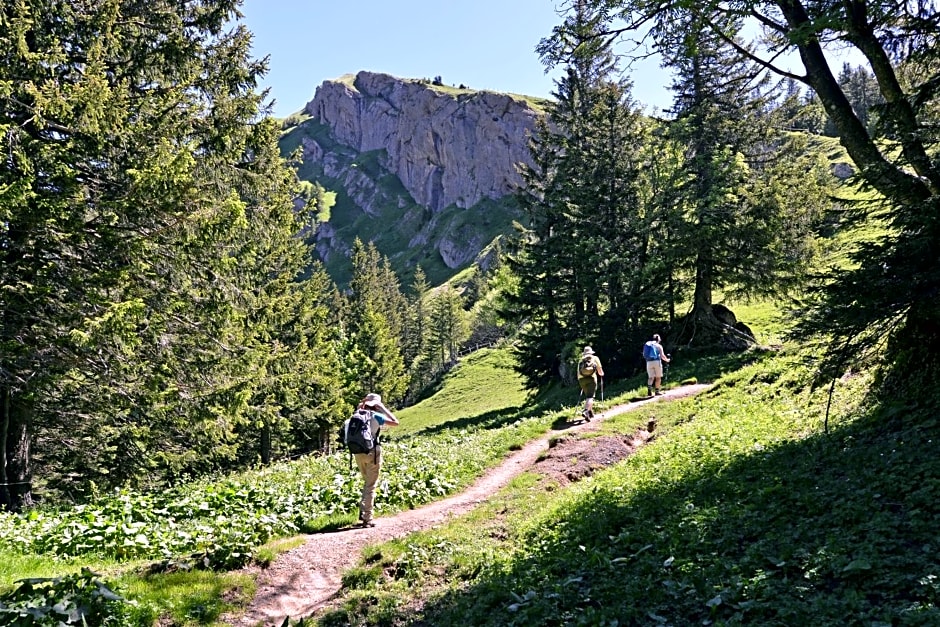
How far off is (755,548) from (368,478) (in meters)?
6.62

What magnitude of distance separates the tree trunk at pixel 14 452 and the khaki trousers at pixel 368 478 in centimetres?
747

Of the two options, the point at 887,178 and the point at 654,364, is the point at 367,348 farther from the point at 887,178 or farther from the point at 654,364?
the point at 887,178

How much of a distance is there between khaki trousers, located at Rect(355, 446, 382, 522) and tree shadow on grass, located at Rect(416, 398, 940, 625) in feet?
11.0

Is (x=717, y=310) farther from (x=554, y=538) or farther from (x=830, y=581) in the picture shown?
(x=830, y=581)

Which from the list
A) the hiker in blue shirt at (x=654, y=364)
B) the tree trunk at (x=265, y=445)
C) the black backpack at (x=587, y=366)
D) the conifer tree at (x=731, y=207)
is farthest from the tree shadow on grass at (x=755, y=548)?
the tree trunk at (x=265, y=445)

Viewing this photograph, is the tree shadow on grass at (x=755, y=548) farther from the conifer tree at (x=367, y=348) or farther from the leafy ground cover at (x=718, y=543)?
the conifer tree at (x=367, y=348)

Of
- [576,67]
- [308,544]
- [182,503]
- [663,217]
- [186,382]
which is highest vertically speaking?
[576,67]

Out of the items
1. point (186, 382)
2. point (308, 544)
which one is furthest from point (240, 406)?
point (308, 544)

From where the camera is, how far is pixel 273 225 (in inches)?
628

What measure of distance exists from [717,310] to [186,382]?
2226 cm

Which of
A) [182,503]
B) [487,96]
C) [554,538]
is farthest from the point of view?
[487,96]

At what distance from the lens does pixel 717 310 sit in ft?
83.9

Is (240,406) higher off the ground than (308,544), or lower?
higher

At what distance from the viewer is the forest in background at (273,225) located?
24.9ft
